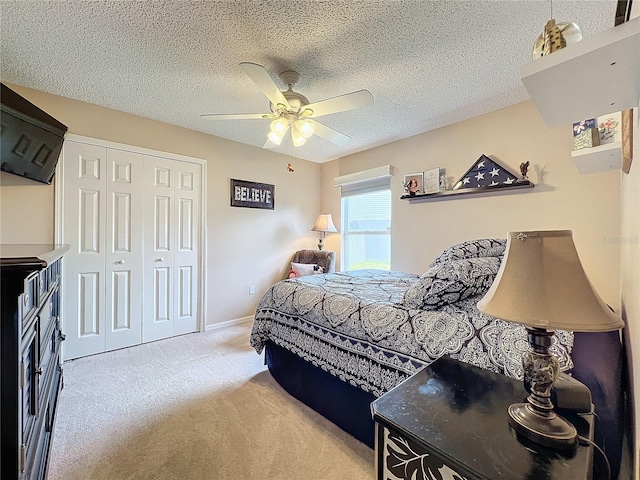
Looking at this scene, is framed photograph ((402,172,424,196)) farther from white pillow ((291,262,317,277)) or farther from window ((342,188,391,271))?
white pillow ((291,262,317,277))

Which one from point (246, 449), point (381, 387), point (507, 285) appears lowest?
point (246, 449)

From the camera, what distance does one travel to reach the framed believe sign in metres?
3.70

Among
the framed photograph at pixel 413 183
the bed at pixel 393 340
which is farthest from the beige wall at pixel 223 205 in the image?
the framed photograph at pixel 413 183

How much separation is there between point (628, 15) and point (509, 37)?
1.15 m

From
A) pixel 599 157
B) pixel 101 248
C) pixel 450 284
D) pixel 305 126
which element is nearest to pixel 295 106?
pixel 305 126

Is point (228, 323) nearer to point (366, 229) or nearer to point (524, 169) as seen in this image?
point (366, 229)

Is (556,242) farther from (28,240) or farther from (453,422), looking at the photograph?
(28,240)

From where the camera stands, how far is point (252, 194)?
3.88 metres

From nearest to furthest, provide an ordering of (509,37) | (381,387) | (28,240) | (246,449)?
1. (381,387)
2. (246,449)
3. (509,37)
4. (28,240)

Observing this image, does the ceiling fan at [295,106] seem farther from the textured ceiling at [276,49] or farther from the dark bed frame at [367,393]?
the dark bed frame at [367,393]

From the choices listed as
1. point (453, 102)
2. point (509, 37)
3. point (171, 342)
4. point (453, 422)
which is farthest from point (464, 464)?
point (171, 342)

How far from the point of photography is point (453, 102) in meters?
2.59

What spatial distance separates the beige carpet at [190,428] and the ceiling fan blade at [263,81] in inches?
85.0

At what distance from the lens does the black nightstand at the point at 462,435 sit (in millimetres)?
652
